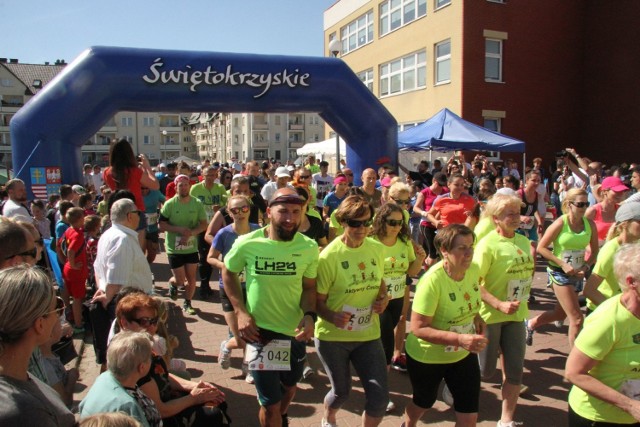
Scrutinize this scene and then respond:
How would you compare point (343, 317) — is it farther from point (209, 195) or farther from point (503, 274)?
point (209, 195)

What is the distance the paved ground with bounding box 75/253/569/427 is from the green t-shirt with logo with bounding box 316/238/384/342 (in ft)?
3.25

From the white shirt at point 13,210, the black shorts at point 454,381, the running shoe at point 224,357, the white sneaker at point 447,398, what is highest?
the white shirt at point 13,210

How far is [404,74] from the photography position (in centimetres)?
2291

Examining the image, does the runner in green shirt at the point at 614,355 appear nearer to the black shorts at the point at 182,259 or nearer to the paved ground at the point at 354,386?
the paved ground at the point at 354,386

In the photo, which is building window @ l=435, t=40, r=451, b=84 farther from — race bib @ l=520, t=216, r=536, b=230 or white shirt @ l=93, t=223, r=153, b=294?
white shirt @ l=93, t=223, r=153, b=294

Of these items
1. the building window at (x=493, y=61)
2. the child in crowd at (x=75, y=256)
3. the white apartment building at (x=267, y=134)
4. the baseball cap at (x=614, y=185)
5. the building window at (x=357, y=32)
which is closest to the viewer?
the baseball cap at (x=614, y=185)

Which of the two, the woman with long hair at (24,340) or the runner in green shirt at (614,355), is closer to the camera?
the woman with long hair at (24,340)

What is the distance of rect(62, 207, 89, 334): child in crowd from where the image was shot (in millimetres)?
5414

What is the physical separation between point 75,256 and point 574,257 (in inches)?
209

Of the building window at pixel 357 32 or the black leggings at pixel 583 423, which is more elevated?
A: the building window at pixel 357 32

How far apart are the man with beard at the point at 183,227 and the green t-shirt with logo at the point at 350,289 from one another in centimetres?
350

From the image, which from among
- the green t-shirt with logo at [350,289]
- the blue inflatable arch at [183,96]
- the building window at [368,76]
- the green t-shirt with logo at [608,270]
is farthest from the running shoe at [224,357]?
the building window at [368,76]

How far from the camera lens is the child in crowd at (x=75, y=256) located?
5.41 metres

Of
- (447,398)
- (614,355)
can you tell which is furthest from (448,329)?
(447,398)
